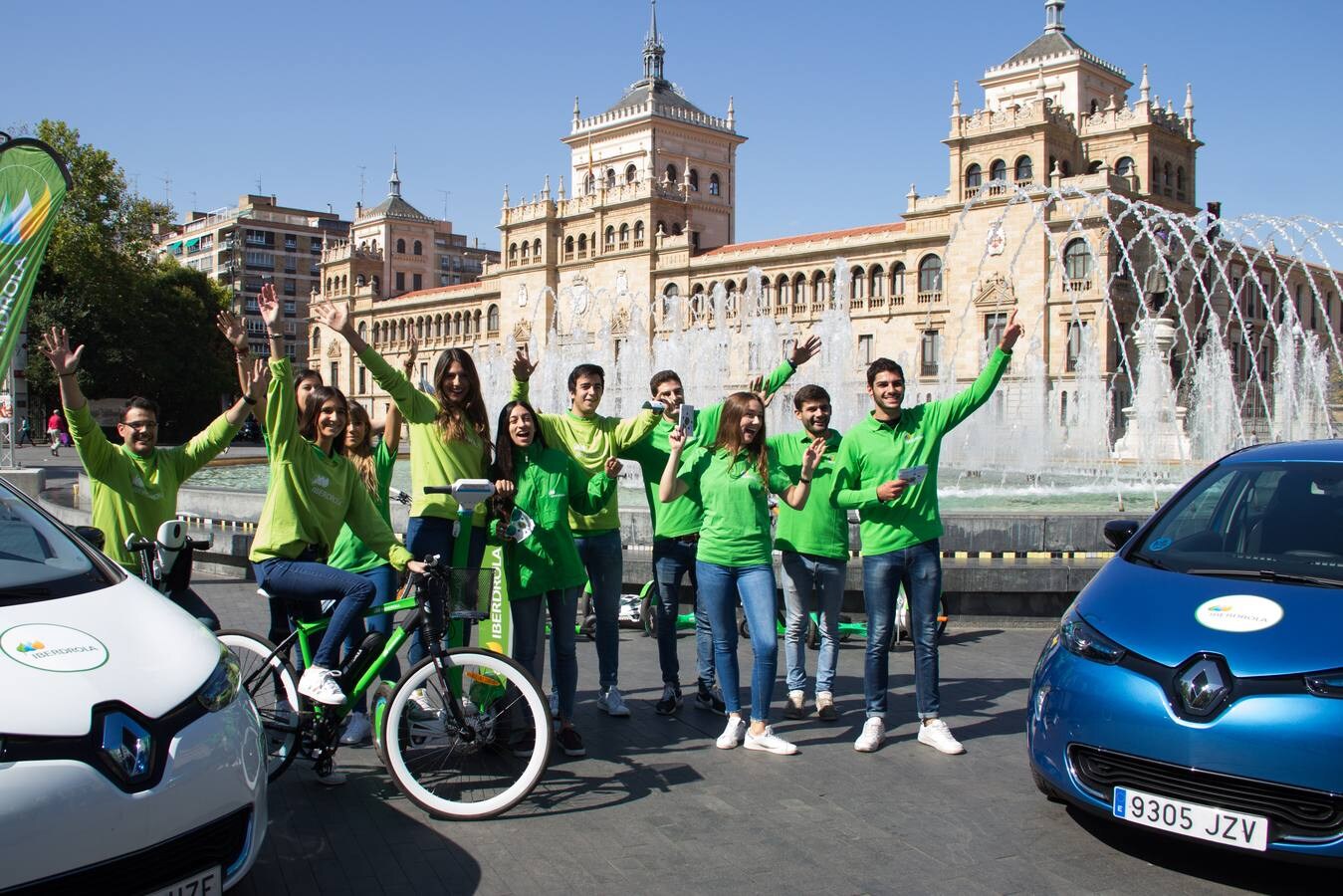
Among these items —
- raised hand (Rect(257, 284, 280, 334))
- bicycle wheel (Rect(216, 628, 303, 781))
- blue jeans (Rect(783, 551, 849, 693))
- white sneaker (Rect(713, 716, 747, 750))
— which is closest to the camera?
bicycle wheel (Rect(216, 628, 303, 781))

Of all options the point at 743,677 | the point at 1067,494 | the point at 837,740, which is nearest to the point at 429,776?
the point at 837,740

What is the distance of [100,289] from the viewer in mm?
44781

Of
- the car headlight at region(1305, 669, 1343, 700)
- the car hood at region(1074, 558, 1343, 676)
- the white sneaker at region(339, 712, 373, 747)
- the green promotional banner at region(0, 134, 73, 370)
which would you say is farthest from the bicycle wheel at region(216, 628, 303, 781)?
the green promotional banner at region(0, 134, 73, 370)

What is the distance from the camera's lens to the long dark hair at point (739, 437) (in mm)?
5523

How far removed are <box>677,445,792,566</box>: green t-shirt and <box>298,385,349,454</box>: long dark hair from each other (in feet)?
5.84

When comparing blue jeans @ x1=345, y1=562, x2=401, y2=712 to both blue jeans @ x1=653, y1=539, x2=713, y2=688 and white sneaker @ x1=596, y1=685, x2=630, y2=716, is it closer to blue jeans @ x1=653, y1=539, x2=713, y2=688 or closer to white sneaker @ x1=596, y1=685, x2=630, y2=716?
white sneaker @ x1=596, y1=685, x2=630, y2=716

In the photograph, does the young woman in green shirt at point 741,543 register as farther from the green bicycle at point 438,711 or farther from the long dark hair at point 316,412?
the long dark hair at point 316,412

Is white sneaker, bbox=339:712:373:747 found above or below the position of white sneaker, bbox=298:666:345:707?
below

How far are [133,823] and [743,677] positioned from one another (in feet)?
14.8

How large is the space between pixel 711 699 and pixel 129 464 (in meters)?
3.15

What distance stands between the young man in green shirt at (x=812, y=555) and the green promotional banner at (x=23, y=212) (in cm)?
748

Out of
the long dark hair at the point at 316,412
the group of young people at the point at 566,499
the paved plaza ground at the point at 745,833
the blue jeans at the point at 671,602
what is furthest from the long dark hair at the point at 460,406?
the paved plaza ground at the point at 745,833

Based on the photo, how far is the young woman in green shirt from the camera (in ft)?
17.5

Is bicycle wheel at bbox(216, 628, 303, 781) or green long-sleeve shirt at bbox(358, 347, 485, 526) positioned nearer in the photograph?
bicycle wheel at bbox(216, 628, 303, 781)
